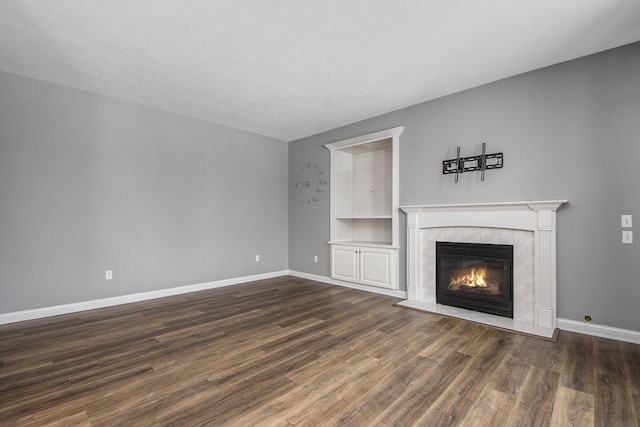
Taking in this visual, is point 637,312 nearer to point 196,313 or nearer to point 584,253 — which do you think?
point 584,253

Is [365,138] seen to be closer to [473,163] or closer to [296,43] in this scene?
[473,163]

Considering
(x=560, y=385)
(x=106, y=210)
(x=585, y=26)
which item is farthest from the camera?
(x=106, y=210)

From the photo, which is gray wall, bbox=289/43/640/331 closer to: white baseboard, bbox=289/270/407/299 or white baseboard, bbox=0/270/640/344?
white baseboard, bbox=0/270/640/344

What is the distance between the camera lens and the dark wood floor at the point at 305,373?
5.48 ft

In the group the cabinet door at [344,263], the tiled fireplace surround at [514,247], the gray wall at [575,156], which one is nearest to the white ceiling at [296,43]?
the gray wall at [575,156]

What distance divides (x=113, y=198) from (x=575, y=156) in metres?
5.38

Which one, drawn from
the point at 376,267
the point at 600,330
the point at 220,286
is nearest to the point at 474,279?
the point at 600,330

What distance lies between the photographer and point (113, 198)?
3863 millimetres

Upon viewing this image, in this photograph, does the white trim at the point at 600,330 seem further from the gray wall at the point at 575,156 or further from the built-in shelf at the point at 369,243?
the built-in shelf at the point at 369,243

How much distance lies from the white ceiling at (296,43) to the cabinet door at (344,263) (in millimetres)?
→ 2402

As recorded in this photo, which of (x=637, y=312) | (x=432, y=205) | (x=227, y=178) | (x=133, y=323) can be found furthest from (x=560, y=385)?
(x=227, y=178)

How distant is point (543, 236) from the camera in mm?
3031

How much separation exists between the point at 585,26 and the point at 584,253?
6.65 ft

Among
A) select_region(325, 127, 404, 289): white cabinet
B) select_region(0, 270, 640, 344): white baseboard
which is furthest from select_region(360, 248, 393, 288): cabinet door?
select_region(0, 270, 640, 344): white baseboard
